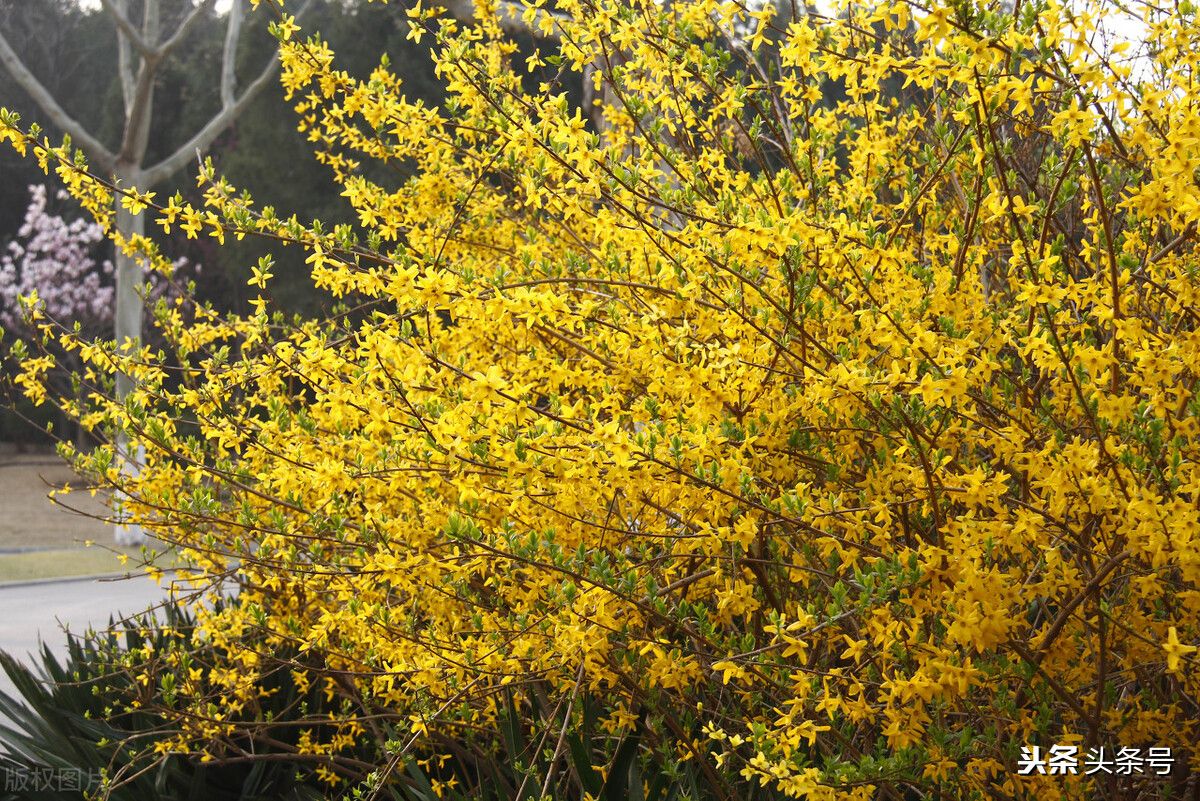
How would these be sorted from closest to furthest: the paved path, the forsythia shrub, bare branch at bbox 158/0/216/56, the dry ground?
the forsythia shrub < the paved path < bare branch at bbox 158/0/216/56 < the dry ground

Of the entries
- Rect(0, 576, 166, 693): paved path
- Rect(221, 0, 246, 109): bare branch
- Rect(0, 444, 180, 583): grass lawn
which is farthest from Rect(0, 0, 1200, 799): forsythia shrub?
Rect(221, 0, 246, 109): bare branch

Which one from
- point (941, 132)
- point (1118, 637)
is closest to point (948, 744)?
point (1118, 637)

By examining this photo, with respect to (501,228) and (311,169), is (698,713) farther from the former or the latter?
(311,169)

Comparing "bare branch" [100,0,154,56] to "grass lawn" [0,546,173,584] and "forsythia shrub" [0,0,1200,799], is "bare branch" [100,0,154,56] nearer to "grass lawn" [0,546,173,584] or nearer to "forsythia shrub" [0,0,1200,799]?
"grass lawn" [0,546,173,584]

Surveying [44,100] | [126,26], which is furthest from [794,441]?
[44,100]

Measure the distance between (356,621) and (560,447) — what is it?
1049 millimetres

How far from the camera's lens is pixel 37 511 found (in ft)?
71.7

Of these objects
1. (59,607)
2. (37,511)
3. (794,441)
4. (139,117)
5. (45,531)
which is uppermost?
(139,117)

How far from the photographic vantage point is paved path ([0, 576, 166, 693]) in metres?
9.82

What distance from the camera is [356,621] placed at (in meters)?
3.53

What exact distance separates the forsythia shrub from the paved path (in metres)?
5.98

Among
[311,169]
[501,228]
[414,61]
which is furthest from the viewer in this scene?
[311,169]

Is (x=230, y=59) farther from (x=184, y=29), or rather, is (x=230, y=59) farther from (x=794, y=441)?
(x=794, y=441)

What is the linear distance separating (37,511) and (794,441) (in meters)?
21.7
